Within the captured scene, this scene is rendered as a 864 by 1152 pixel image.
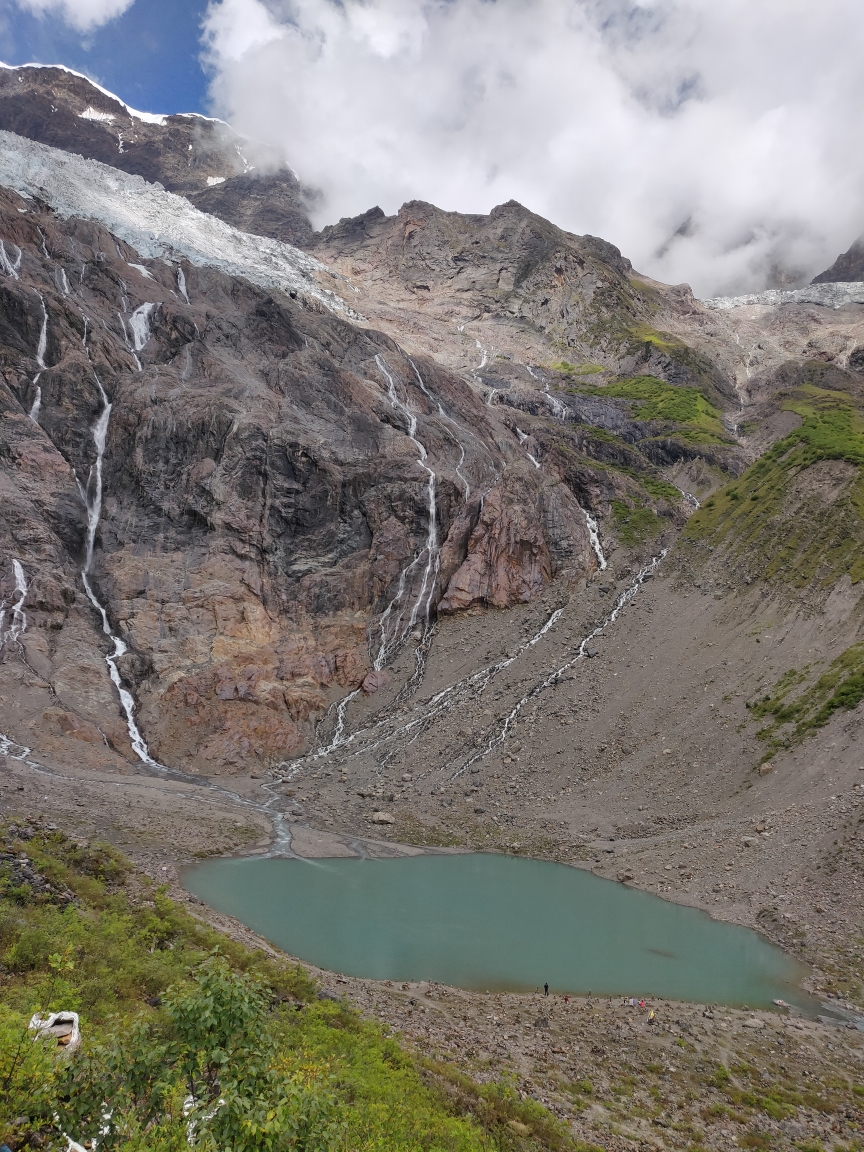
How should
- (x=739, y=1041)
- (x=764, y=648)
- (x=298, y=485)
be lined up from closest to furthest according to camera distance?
(x=739, y=1041) → (x=764, y=648) → (x=298, y=485)

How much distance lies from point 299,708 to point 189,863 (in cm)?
Answer: 2255

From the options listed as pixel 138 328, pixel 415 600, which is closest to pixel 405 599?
pixel 415 600

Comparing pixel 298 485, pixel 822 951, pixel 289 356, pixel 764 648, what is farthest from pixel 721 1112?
pixel 289 356

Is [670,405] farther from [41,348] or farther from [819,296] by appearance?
[819,296]

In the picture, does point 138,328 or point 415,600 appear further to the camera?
point 138,328

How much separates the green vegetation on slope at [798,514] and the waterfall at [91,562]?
49663 millimetres

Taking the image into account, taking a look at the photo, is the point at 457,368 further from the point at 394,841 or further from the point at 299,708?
the point at 394,841

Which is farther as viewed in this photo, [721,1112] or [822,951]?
[822,951]

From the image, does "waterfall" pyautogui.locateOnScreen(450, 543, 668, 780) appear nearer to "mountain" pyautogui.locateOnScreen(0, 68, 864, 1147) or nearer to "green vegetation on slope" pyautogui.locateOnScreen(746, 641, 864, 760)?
"mountain" pyautogui.locateOnScreen(0, 68, 864, 1147)

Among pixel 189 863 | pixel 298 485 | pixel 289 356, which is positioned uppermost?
pixel 289 356

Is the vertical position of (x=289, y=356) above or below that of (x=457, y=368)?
below

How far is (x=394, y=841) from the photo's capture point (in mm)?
38375

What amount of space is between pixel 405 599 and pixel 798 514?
117 ft

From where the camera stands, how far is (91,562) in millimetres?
60562
